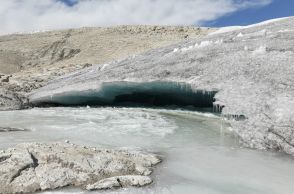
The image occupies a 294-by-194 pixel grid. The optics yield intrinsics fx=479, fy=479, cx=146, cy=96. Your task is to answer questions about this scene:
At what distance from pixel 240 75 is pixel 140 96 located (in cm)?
513

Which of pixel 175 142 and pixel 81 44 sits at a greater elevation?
pixel 81 44

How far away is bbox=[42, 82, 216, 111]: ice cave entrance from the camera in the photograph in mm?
13500

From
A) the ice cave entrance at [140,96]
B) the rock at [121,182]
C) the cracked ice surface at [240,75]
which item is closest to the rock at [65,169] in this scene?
the rock at [121,182]

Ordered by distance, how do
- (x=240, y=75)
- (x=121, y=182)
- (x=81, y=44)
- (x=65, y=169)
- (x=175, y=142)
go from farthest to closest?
(x=81, y=44) → (x=240, y=75) → (x=175, y=142) → (x=65, y=169) → (x=121, y=182)

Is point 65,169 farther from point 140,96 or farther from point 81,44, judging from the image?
point 81,44

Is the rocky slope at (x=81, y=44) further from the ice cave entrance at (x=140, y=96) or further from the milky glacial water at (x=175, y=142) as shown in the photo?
→ the milky glacial water at (x=175, y=142)

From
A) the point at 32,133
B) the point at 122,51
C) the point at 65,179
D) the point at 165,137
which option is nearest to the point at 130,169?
the point at 65,179

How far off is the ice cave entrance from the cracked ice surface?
0.88 ft

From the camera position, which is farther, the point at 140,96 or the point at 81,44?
the point at 81,44

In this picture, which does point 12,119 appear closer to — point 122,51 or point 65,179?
point 65,179

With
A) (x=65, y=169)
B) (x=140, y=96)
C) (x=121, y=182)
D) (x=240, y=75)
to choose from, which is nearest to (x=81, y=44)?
(x=140, y=96)

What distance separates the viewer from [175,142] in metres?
9.30

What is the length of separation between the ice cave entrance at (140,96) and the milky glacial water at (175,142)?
68cm

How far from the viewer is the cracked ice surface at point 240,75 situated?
29.7 ft
